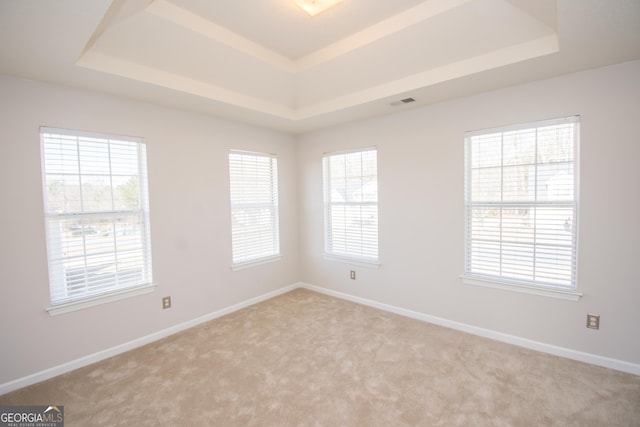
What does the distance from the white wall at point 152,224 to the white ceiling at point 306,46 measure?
0.26 metres

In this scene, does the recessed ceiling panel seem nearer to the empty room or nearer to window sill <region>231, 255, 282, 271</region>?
the empty room

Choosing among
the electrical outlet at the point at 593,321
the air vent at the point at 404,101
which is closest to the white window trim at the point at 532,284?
the electrical outlet at the point at 593,321

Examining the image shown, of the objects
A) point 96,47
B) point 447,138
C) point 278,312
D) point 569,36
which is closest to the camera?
point 569,36

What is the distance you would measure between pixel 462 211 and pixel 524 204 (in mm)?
532

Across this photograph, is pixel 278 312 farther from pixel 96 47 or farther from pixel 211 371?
pixel 96 47

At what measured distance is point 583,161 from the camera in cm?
242

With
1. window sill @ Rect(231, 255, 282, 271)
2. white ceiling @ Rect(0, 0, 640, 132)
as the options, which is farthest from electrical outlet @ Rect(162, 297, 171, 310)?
white ceiling @ Rect(0, 0, 640, 132)

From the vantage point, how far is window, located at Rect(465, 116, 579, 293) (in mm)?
2529

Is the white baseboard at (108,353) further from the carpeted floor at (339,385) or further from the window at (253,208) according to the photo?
the window at (253,208)

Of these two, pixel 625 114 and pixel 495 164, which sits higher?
pixel 625 114

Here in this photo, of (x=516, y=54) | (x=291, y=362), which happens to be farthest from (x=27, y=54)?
(x=516, y=54)

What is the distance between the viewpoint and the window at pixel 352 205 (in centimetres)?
379

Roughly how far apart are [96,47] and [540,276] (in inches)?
161

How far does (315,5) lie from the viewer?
2309 millimetres
